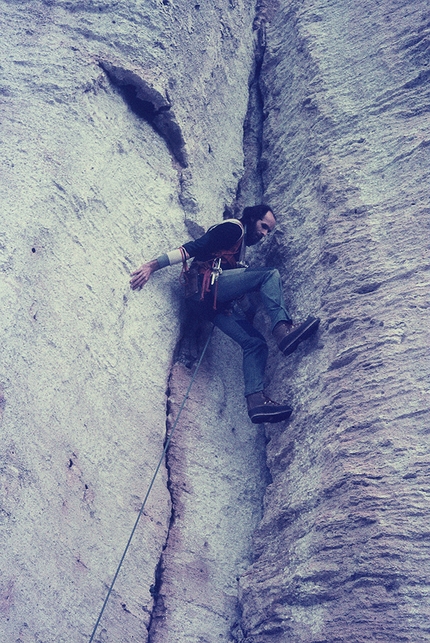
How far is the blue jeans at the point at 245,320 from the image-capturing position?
5.64m

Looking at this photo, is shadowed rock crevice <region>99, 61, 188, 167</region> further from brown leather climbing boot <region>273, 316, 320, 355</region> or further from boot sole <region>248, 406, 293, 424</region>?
boot sole <region>248, 406, 293, 424</region>

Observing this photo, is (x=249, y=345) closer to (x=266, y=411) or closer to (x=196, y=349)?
(x=196, y=349)

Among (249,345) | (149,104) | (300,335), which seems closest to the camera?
(300,335)

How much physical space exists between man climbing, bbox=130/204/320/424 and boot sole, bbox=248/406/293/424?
6cm

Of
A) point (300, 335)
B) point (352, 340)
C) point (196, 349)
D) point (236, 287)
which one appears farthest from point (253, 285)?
point (352, 340)

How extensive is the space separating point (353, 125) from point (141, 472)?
3.43 meters

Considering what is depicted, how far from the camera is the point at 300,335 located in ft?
18.0

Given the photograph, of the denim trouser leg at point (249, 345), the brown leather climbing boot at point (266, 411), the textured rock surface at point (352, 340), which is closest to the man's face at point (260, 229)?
the textured rock surface at point (352, 340)

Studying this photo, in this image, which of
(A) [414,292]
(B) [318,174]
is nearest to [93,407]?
(A) [414,292]

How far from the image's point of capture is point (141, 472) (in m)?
5.17

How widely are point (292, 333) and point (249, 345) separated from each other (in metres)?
0.40

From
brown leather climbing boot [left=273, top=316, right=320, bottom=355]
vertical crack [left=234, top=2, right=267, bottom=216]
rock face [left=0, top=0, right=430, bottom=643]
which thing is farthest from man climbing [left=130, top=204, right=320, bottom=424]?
vertical crack [left=234, top=2, right=267, bottom=216]

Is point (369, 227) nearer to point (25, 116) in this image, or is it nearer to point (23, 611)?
point (25, 116)

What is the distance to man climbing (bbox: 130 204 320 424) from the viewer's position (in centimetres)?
556
